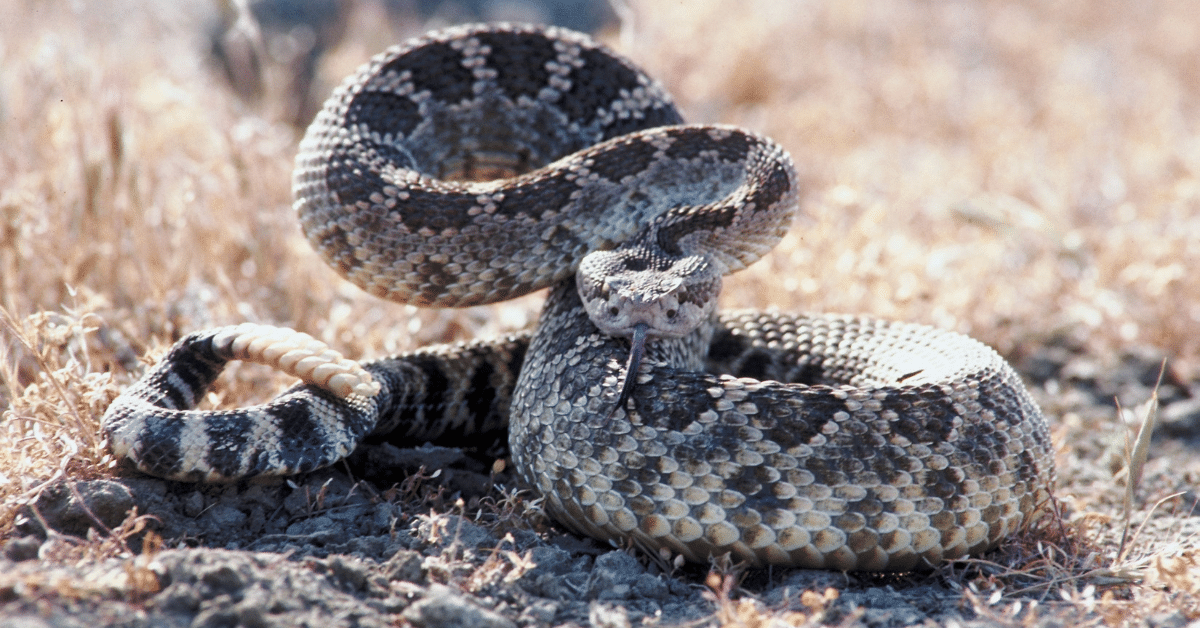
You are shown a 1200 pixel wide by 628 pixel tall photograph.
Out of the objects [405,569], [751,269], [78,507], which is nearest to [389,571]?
[405,569]

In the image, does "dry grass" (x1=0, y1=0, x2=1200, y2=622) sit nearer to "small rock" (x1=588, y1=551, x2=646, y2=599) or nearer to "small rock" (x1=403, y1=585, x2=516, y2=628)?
"small rock" (x1=403, y1=585, x2=516, y2=628)

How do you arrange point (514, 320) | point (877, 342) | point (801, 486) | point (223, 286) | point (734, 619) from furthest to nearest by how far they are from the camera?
1. point (514, 320)
2. point (223, 286)
3. point (877, 342)
4. point (801, 486)
5. point (734, 619)

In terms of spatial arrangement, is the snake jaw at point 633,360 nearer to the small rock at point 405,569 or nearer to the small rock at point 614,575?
the small rock at point 614,575

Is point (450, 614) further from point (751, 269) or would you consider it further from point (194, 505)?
point (751, 269)

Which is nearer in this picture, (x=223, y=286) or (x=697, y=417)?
(x=697, y=417)

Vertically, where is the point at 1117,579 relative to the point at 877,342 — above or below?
below

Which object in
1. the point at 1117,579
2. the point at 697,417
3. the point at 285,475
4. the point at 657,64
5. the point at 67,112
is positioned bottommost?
the point at 1117,579

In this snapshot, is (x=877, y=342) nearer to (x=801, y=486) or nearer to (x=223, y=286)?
(x=801, y=486)

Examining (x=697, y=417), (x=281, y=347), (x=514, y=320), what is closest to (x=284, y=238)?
(x=514, y=320)
